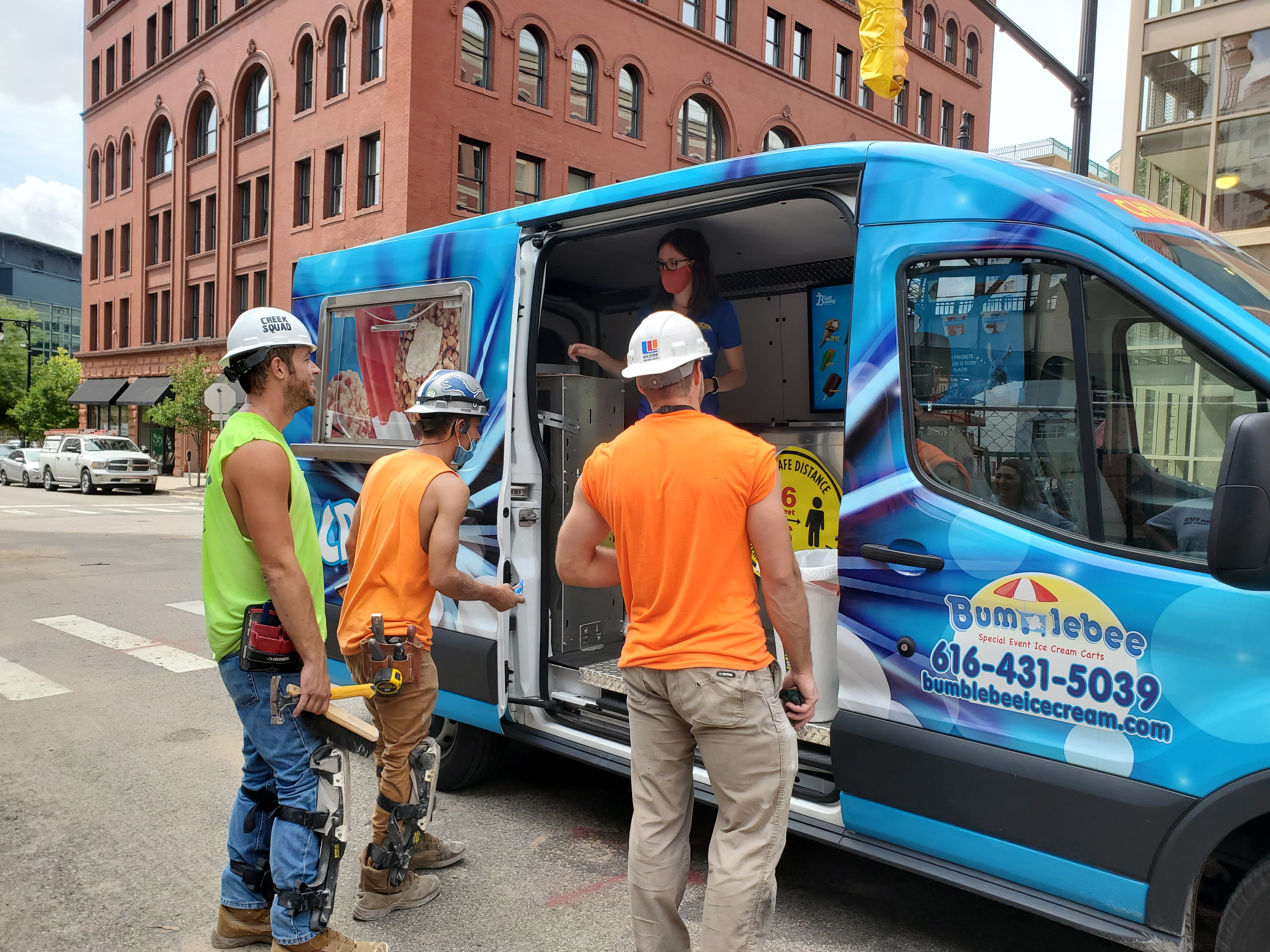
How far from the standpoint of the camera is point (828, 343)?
6020mm

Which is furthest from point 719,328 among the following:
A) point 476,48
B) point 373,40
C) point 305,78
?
point 305,78

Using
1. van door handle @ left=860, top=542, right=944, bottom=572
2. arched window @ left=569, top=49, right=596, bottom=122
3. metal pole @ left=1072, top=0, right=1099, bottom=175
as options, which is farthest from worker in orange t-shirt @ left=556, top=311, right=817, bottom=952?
arched window @ left=569, top=49, right=596, bottom=122

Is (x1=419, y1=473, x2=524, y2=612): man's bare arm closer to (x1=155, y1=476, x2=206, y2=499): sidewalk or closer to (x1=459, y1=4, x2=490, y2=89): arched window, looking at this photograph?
(x1=459, y1=4, x2=490, y2=89): arched window

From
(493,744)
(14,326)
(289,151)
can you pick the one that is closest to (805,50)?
(289,151)

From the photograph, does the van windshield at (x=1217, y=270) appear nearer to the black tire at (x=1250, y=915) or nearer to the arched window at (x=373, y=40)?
the black tire at (x=1250, y=915)

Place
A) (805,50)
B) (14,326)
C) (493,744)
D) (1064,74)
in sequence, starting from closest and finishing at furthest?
1. (493,744)
2. (1064,74)
3. (805,50)
4. (14,326)

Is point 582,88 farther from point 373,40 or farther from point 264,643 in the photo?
point 264,643

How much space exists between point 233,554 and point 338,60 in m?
29.5

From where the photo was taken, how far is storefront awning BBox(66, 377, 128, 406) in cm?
3941

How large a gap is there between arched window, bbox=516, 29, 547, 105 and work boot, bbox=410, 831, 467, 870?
26.3m

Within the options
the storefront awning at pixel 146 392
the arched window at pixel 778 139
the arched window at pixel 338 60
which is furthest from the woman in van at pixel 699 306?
the storefront awning at pixel 146 392

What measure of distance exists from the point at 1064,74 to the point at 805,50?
29.4 m

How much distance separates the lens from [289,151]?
99.1 ft

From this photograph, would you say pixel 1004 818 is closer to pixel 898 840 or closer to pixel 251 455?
pixel 898 840
